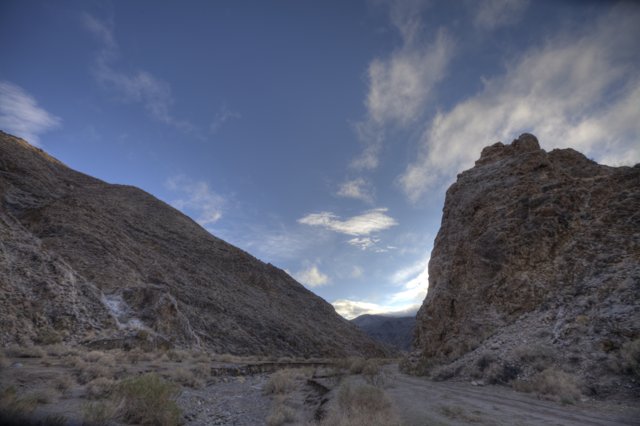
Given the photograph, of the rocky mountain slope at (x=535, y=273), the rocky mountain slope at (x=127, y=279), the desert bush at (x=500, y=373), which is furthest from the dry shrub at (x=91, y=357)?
the desert bush at (x=500, y=373)

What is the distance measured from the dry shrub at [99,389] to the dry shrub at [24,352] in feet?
25.1

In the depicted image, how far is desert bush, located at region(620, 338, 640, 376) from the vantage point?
8.90 meters

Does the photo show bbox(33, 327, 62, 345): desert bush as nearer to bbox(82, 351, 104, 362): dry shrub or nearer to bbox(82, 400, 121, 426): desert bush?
bbox(82, 351, 104, 362): dry shrub

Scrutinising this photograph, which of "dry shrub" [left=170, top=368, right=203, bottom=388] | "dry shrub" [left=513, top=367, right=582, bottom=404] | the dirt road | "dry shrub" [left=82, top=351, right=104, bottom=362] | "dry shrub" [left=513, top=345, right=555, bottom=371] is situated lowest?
"dry shrub" [left=170, top=368, right=203, bottom=388]

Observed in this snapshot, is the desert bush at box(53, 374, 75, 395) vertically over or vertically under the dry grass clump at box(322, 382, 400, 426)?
under

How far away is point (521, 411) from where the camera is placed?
8.27 meters

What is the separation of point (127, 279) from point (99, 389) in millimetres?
25939

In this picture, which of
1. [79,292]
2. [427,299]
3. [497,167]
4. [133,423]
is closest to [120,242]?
[79,292]

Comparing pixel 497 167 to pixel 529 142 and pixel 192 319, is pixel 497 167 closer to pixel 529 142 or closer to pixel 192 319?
pixel 529 142

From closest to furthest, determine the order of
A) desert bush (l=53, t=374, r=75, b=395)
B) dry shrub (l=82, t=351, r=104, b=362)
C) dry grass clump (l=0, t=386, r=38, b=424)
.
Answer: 1. dry grass clump (l=0, t=386, r=38, b=424)
2. desert bush (l=53, t=374, r=75, b=395)
3. dry shrub (l=82, t=351, r=104, b=362)

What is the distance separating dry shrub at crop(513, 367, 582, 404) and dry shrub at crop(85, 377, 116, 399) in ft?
42.2

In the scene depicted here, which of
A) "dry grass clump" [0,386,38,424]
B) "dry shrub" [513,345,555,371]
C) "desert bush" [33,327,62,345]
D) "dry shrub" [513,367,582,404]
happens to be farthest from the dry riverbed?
"desert bush" [33,327,62,345]

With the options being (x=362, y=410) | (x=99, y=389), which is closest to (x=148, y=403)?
(x=99, y=389)

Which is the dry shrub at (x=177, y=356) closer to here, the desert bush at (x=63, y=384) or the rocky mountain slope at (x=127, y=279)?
the rocky mountain slope at (x=127, y=279)
